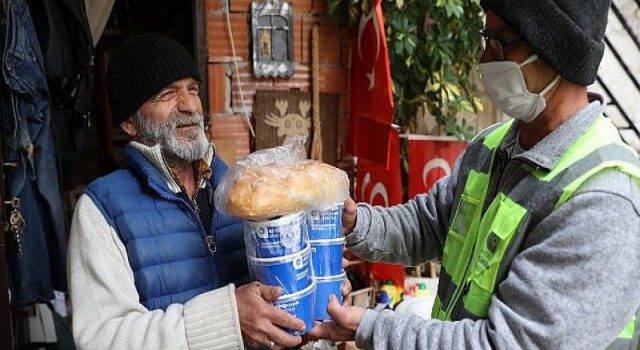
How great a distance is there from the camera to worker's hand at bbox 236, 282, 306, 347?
41.9 inches

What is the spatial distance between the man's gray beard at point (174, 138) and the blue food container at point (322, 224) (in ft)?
1.39

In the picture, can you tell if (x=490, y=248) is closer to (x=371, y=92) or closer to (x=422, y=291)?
(x=371, y=92)

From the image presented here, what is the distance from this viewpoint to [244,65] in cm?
265

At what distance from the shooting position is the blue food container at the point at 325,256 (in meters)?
1.16

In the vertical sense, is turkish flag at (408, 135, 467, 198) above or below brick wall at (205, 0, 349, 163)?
below

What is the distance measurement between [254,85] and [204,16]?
16.5 inches

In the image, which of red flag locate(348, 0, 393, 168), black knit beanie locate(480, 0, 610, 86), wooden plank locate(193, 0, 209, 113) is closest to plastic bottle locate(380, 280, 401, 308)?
red flag locate(348, 0, 393, 168)

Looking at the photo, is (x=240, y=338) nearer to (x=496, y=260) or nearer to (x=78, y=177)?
(x=496, y=260)

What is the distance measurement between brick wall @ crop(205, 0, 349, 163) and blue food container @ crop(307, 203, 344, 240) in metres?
1.59

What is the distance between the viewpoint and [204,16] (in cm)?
258

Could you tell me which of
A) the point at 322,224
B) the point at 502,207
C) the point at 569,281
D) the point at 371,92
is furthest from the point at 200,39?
the point at 569,281

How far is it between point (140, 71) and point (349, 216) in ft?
2.24

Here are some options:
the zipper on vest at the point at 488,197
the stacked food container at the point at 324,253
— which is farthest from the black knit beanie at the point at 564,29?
the stacked food container at the point at 324,253

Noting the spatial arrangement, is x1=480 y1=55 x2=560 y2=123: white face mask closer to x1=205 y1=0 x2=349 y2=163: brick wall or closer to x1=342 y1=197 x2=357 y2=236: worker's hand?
x1=342 y1=197 x2=357 y2=236: worker's hand
